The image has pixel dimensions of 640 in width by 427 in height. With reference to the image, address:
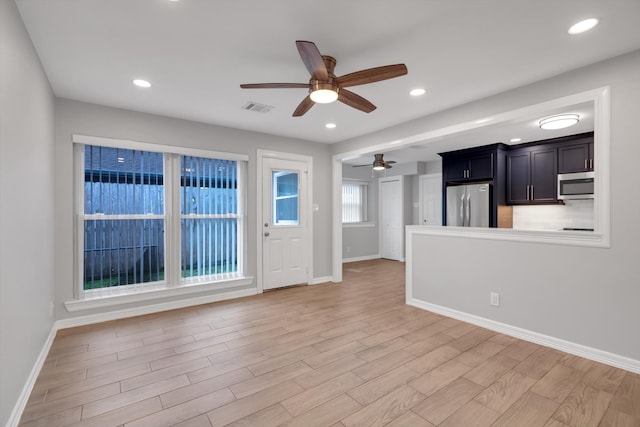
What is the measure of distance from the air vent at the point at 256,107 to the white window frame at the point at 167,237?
0.97 m

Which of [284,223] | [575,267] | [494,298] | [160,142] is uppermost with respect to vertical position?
[160,142]

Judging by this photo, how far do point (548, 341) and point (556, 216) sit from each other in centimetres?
342

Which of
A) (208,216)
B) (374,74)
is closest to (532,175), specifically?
(374,74)

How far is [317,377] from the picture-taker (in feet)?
7.60

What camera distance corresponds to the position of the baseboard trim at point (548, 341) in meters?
2.43

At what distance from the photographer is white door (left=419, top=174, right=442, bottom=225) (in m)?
7.47

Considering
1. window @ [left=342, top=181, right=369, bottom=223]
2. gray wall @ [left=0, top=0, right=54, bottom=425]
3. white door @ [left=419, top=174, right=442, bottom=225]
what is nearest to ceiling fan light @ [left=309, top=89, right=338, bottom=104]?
gray wall @ [left=0, top=0, right=54, bottom=425]

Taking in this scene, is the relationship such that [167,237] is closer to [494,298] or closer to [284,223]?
[284,223]

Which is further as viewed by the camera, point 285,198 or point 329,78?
point 285,198

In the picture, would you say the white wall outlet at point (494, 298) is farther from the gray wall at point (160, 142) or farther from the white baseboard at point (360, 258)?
the white baseboard at point (360, 258)

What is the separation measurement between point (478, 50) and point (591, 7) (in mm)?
668

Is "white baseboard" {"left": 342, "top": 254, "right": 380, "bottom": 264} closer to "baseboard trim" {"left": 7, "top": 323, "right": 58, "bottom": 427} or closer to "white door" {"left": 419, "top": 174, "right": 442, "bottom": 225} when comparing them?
"white door" {"left": 419, "top": 174, "right": 442, "bottom": 225}

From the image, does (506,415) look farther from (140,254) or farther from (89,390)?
(140,254)

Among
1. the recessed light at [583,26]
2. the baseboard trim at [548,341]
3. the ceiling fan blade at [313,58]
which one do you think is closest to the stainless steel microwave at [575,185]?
the baseboard trim at [548,341]
